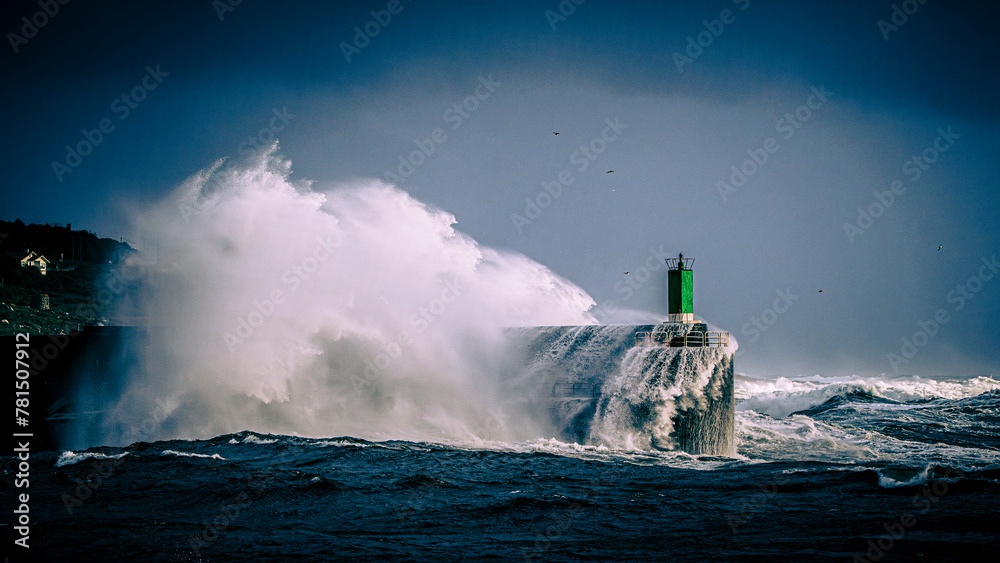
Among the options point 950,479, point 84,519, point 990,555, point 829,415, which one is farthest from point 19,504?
point 829,415

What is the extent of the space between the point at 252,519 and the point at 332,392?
32.4 feet

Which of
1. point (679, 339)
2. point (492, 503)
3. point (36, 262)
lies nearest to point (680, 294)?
point (679, 339)

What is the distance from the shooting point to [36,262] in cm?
8388

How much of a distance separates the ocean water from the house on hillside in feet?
260

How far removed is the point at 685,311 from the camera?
2305 centimetres

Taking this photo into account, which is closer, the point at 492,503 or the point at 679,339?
the point at 492,503

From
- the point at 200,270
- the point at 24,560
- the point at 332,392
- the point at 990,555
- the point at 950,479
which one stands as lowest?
the point at 24,560

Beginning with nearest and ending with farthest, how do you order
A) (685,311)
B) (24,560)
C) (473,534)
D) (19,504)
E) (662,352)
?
(24,560)
(473,534)
(19,504)
(662,352)
(685,311)

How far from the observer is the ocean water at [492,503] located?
29.6 ft

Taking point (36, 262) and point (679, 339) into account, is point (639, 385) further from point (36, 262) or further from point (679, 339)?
point (36, 262)

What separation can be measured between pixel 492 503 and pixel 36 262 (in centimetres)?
9291

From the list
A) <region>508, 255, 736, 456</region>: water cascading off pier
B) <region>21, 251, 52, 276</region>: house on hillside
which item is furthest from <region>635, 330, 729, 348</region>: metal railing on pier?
<region>21, 251, 52, 276</region>: house on hillside

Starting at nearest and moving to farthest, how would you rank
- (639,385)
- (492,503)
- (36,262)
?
(492,503) → (639,385) → (36,262)

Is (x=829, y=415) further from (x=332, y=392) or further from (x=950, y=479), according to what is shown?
(x=332, y=392)
